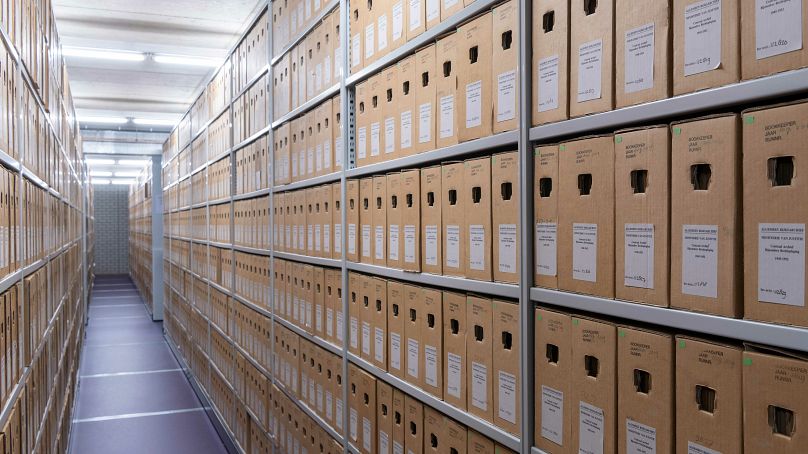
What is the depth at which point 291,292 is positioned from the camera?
3152mm

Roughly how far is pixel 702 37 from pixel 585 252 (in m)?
0.45

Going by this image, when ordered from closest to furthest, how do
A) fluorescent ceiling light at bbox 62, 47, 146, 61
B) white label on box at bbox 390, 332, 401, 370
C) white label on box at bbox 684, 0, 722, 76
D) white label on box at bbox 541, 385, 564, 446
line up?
white label on box at bbox 684, 0, 722, 76, white label on box at bbox 541, 385, 564, 446, white label on box at bbox 390, 332, 401, 370, fluorescent ceiling light at bbox 62, 47, 146, 61

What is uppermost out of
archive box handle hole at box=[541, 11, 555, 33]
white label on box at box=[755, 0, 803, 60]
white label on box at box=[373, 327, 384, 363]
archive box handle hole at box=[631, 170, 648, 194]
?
archive box handle hole at box=[541, 11, 555, 33]

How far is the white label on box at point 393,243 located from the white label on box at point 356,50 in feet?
2.16

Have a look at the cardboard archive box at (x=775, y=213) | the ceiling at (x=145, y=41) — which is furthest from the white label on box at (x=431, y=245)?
the ceiling at (x=145, y=41)

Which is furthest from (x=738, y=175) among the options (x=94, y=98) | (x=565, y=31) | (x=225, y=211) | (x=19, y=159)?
(x=94, y=98)

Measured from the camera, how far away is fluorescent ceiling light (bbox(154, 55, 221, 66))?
5535 millimetres

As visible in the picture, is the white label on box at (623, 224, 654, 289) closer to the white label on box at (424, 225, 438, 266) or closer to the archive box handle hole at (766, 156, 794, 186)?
the archive box handle hole at (766, 156, 794, 186)

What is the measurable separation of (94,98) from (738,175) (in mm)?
8048

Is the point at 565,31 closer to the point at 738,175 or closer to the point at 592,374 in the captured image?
the point at 738,175

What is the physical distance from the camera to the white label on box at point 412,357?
1.94 m

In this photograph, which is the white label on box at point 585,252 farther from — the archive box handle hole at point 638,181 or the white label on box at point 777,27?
the white label on box at point 777,27

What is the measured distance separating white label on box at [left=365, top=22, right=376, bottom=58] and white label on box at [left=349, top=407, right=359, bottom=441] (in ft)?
4.27

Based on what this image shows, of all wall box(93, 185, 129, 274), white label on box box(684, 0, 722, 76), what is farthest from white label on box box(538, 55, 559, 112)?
wall box(93, 185, 129, 274)
